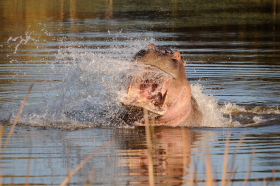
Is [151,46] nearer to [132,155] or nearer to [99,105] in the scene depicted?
[132,155]

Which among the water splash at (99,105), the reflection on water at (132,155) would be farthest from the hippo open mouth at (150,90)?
the reflection on water at (132,155)

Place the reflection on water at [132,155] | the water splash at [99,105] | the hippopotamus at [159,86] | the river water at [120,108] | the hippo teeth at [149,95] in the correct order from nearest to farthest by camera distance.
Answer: the reflection on water at [132,155] → the river water at [120,108] → the hippopotamus at [159,86] → the hippo teeth at [149,95] → the water splash at [99,105]

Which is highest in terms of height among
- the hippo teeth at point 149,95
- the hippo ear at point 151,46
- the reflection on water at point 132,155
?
the hippo ear at point 151,46

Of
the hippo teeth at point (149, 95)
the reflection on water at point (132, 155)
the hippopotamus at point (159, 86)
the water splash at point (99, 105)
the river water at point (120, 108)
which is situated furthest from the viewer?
the water splash at point (99, 105)

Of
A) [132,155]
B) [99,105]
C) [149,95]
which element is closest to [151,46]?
[149,95]

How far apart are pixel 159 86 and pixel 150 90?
14cm

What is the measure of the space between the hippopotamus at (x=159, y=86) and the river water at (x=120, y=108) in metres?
0.17

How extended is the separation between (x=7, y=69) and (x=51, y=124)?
5.05 metres

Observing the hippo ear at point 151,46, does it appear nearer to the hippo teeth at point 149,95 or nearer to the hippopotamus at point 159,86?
the hippopotamus at point 159,86

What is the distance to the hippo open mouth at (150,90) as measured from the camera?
6.80 m

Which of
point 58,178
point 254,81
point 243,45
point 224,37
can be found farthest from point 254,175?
point 224,37

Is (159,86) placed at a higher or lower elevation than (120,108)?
higher

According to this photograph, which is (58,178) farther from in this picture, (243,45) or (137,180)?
(243,45)

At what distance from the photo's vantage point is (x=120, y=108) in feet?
26.0
